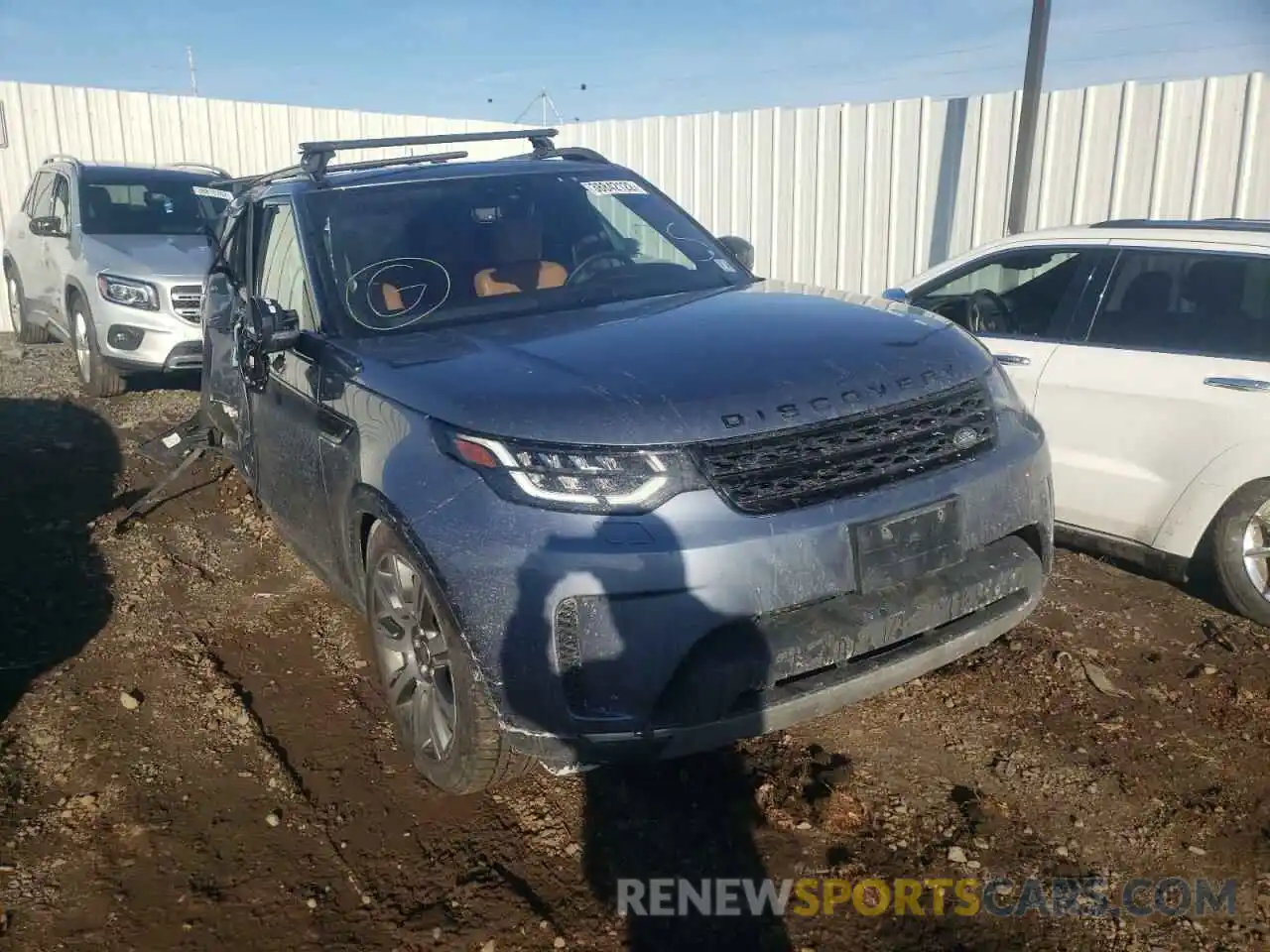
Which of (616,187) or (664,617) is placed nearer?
(664,617)

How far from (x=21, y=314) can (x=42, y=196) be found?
1.58 meters

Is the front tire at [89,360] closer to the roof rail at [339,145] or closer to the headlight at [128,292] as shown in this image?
the headlight at [128,292]

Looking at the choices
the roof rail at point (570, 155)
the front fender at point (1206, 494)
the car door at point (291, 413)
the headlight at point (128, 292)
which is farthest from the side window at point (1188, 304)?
the headlight at point (128, 292)

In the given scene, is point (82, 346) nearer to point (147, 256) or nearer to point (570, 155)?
point (147, 256)

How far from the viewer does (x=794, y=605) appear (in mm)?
2742

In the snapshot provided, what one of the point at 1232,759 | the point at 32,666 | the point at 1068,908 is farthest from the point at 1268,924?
the point at 32,666

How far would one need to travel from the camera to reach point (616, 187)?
462 centimetres

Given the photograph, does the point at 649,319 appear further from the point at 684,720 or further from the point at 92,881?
the point at 92,881

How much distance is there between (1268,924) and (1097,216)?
6466mm

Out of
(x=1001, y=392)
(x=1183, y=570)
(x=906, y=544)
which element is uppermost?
(x=1001, y=392)

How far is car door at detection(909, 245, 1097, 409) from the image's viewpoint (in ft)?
16.0

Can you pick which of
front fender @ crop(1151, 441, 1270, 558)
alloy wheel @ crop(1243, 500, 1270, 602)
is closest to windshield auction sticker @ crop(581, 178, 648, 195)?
front fender @ crop(1151, 441, 1270, 558)

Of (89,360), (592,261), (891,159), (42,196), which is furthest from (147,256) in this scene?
(891,159)

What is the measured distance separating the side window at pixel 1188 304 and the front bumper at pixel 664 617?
2274 mm
